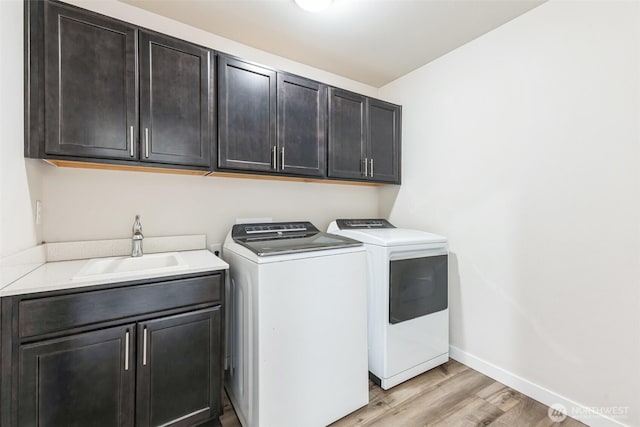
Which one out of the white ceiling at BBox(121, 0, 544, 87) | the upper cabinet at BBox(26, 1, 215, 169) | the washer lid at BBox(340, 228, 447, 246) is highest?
the white ceiling at BBox(121, 0, 544, 87)

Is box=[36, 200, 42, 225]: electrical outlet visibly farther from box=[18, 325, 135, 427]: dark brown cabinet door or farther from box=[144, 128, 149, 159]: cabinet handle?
box=[18, 325, 135, 427]: dark brown cabinet door

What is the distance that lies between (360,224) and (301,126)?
3.34 feet

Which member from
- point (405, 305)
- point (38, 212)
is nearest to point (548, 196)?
point (405, 305)

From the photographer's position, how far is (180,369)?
4.56ft

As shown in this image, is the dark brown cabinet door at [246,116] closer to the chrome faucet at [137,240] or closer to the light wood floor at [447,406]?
the chrome faucet at [137,240]

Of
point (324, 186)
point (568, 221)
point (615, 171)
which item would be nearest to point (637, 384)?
point (568, 221)

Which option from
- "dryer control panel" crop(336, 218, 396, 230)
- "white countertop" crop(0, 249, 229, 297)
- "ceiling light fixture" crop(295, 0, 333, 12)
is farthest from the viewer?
"dryer control panel" crop(336, 218, 396, 230)

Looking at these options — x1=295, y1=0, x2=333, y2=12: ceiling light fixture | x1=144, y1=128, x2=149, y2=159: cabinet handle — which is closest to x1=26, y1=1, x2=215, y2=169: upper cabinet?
x1=144, y1=128, x2=149, y2=159: cabinet handle

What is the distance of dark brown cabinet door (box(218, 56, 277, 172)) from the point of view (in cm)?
176

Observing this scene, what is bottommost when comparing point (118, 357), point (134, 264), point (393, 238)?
point (118, 357)

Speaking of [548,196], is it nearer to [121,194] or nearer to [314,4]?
[314,4]

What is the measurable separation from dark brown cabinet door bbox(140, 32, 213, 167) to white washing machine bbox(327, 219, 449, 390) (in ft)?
4.24

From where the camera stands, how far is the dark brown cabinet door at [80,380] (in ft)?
3.57

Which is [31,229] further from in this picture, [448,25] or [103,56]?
[448,25]
